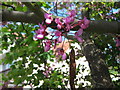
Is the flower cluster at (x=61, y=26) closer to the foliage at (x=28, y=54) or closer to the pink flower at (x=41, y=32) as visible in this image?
the pink flower at (x=41, y=32)

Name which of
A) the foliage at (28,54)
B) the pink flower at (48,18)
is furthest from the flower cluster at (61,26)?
the foliage at (28,54)

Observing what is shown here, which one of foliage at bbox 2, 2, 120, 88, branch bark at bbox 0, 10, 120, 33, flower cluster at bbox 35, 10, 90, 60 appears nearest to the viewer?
flower cluster at bbox 35, 10, 90, 60

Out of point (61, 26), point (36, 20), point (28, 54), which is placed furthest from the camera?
point (28, 54)

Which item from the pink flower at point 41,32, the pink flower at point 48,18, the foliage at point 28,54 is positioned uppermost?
the pink flower at point 48,18

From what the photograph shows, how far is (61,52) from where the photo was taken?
4.81 feet

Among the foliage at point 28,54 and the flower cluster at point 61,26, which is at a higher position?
the flower cluster at point 61,26

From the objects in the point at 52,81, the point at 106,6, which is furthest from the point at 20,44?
the point at 106,6

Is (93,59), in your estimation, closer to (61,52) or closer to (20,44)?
(20,44)

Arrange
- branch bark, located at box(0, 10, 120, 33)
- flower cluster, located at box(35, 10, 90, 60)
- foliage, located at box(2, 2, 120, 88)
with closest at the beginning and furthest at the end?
flower cluster, located at box(35, 10, 90, 60)
branch bark, located at box(0, 10, 120, 33)
foliage, located at box(2, 2, 120, 88)

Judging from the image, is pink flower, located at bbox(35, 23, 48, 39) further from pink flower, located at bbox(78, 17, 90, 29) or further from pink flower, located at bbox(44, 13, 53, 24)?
pink flower, located at bbox(78, 17, 90, 29)

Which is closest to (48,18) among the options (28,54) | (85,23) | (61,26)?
(61,26)

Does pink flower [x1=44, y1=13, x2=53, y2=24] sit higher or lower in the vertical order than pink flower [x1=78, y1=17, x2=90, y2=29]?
higher

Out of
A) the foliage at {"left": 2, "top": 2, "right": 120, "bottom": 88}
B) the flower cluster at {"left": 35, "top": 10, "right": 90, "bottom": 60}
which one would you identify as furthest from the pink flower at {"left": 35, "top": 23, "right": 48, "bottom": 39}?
the foliage at {"left": 2, "top": 2, "right": 120, "bottom": 88}

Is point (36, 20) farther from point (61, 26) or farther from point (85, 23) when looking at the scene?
point (85, 23)
